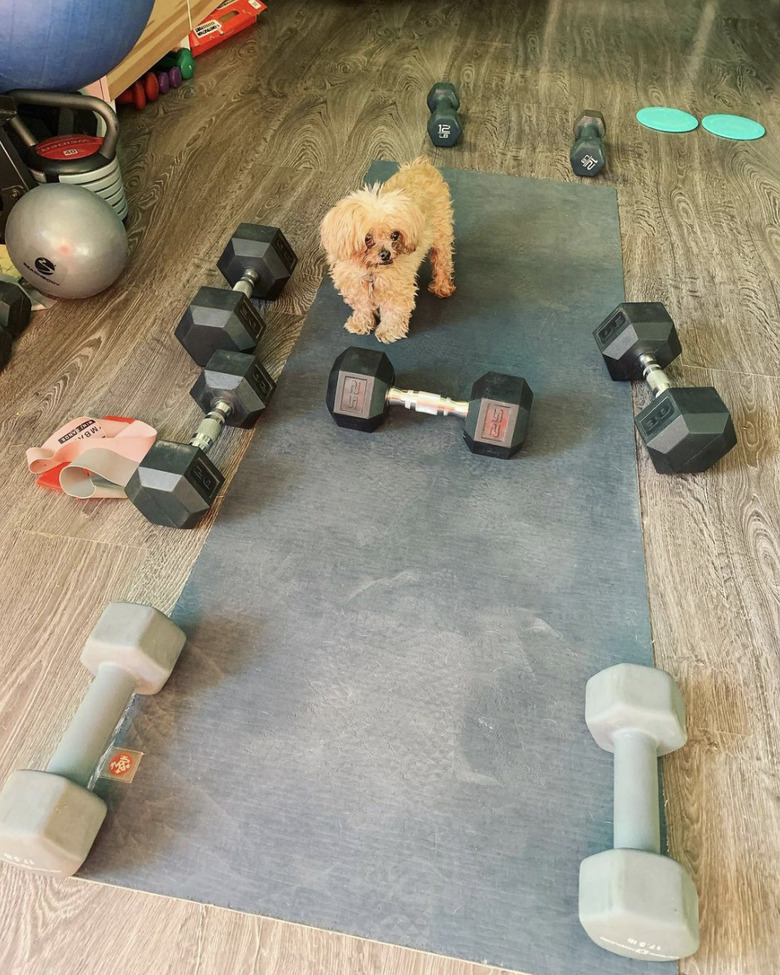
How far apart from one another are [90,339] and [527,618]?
4.78ft

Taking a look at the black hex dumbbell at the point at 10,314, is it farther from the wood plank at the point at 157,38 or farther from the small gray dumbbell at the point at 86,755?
the wood plank at the point at 157,38

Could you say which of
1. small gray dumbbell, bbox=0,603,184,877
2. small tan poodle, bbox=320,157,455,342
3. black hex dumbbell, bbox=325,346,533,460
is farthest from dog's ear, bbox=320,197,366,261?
small gray dumbbell, bbox=0,603,184,877

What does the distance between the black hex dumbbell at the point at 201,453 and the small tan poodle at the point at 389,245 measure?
14.4 inches

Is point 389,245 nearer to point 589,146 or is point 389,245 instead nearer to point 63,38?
point 63,38

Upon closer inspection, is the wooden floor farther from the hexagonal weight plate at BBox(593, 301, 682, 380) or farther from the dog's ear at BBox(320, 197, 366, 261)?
the dog's ear at BBox(320, 197, 366, 261)

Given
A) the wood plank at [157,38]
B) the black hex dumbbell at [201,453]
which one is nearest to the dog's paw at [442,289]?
the black hex dumbbell at [201,453]

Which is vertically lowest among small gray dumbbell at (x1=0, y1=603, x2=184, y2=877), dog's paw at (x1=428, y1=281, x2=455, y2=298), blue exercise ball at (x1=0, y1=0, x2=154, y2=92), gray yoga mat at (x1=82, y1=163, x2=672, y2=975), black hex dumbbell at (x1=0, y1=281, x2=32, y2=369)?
gray yoga mat at (x1=82, y1=163, x2=672, y2=975)

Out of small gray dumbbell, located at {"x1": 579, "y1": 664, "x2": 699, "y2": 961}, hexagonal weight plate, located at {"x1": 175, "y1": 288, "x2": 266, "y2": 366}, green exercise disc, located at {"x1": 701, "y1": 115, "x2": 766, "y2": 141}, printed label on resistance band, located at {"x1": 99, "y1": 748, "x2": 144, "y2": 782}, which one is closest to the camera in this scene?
small gray dumbbell, located at {"x1": 579, "y1": 664, "x2": 699, "y2": 961}

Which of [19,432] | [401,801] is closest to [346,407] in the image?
[19,432]

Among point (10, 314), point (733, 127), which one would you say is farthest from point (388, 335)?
point (733, 127)

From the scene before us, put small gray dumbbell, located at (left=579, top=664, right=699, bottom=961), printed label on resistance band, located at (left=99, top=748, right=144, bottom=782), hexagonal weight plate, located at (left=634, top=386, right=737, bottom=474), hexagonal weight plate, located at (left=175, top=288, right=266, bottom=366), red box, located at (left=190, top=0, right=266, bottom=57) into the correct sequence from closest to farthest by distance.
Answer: small gray dumbbell, located at (left=579, top=664, right=699, bottom=961) < printed label on resistance band, located at (left=99, top=748, right=144, bottom=782) < hexagonal weight plate, located at (left=634, top=386, right=737, bottom=474) < hexagonal weight plate, located at (left=175, top=288, right=266, bottom=366) < red box, located at (left=190, top=0, right=266, bottom=57)

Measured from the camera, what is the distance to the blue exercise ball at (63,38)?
1.83 meters

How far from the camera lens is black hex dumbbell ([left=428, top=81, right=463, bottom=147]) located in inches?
117

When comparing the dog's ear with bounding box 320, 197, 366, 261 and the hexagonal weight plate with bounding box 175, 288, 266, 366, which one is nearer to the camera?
the dog's ear with bounding box 320, 197, 366, 261
